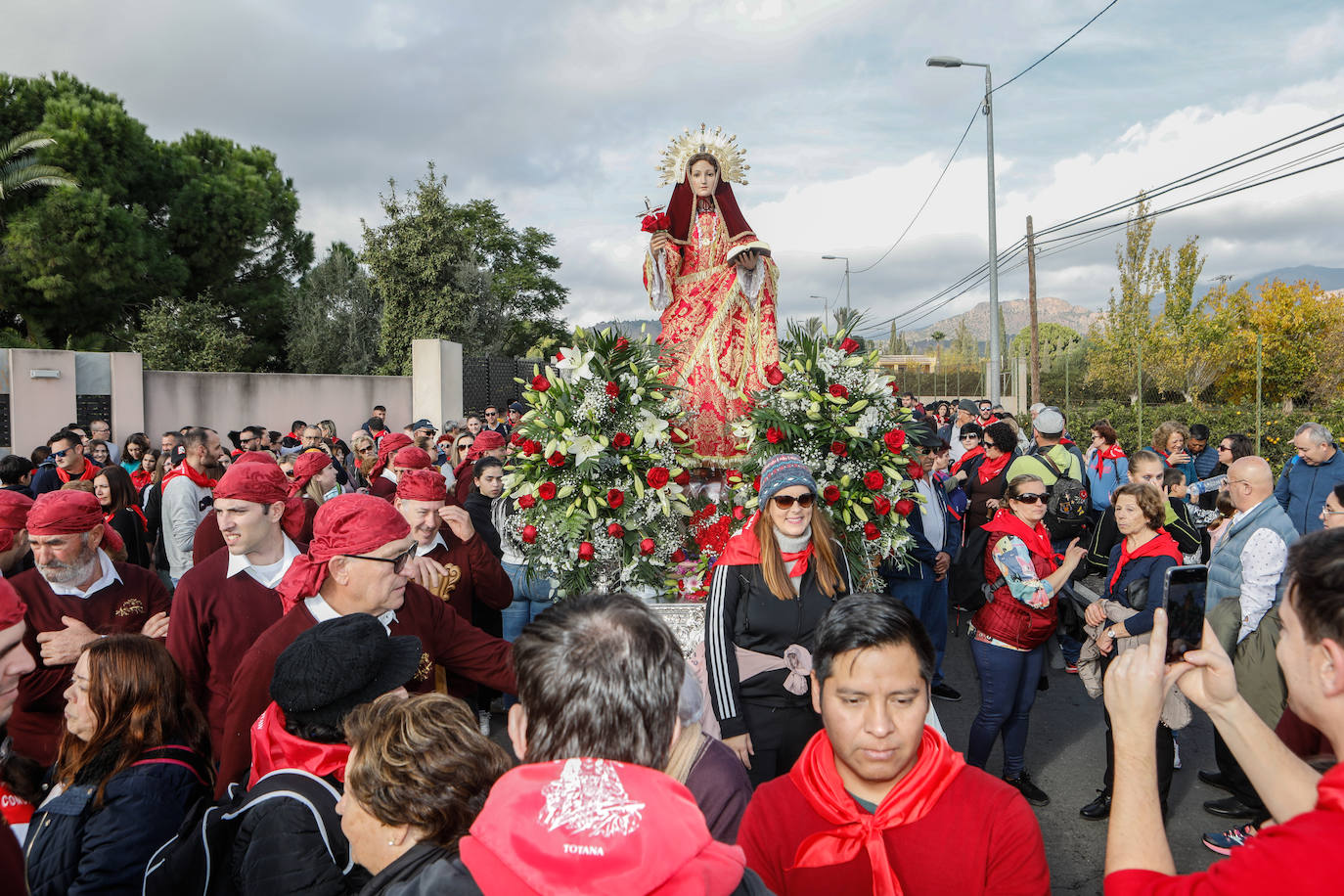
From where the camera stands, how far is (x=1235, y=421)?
51.4 feet

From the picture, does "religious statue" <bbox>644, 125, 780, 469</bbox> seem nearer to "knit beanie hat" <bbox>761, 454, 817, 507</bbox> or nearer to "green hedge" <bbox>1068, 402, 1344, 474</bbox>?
"knit beanie hat" <bbox>761, 454, 817, 507</bbox>

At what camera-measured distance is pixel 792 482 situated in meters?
3.79

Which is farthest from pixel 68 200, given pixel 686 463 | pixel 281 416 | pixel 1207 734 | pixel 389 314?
pixel 1207 734

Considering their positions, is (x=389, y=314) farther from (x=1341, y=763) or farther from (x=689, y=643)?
(x=1341, y=763)

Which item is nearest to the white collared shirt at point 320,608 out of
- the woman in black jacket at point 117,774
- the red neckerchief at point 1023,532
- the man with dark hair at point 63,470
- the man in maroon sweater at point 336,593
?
the man in maroon sweater at point 336,593

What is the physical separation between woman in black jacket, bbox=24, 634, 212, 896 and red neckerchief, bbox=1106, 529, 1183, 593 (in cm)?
463

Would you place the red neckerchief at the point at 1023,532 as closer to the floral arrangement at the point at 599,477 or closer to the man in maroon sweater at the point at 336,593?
the floral arrangement at the point at 599,477

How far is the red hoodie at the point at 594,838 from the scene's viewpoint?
4.17ft

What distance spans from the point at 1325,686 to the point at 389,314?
92.2 ft

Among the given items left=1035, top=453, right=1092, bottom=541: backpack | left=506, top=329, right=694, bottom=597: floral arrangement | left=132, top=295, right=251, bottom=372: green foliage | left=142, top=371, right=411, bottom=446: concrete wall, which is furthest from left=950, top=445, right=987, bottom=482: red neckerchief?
left=132, top=295, right=251, bottom=372: green foliage

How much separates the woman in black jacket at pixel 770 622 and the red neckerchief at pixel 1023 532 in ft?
4.50

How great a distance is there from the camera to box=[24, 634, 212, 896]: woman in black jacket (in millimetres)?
2285

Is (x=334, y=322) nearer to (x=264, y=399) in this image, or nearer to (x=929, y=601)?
(x=264, y=399)

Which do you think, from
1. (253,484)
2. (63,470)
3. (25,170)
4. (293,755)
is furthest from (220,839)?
(25,170)
